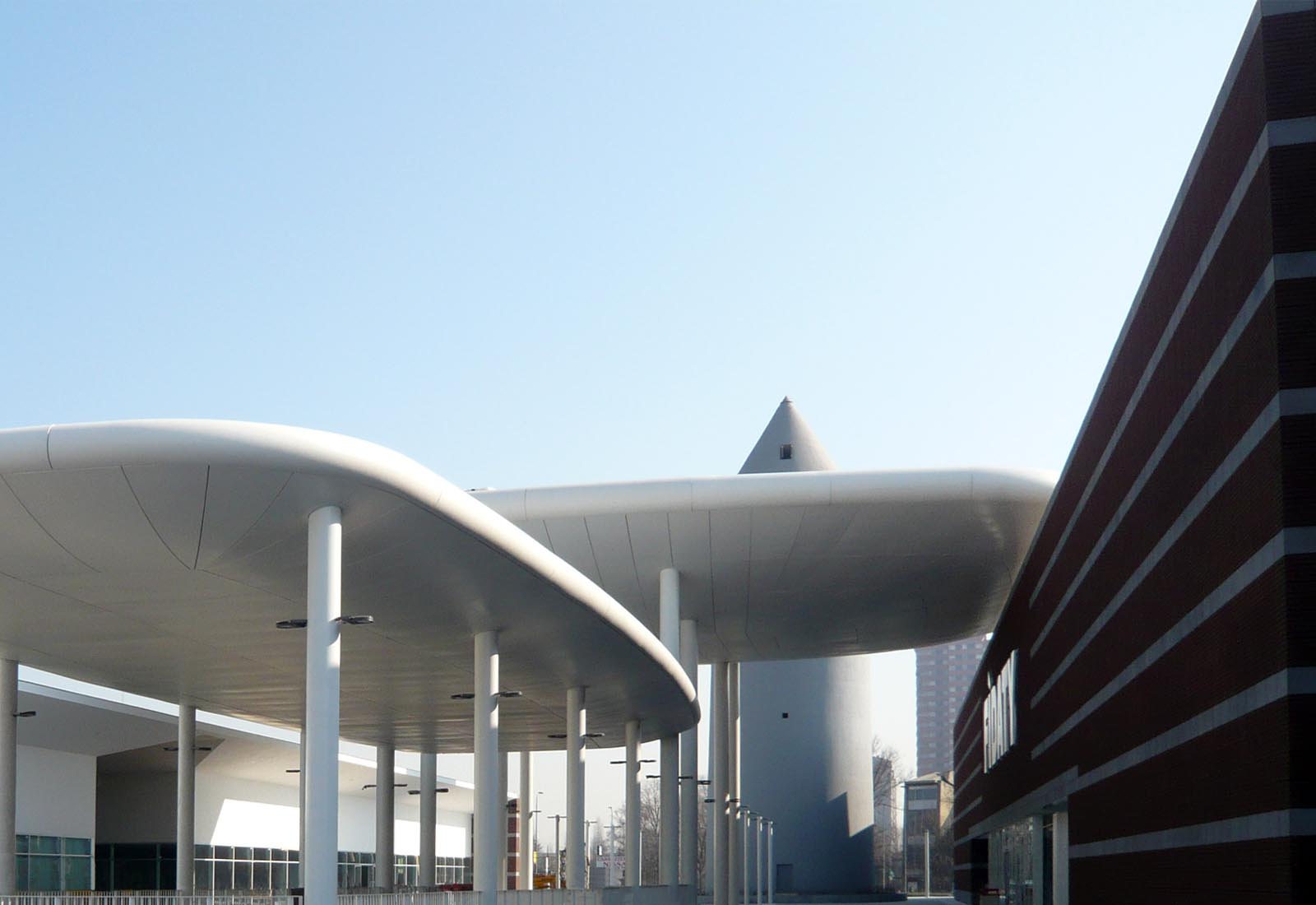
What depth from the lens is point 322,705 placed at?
15.5m

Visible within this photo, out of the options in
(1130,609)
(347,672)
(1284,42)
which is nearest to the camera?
(1284,42)

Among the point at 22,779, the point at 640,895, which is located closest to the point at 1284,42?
the point at 640,895

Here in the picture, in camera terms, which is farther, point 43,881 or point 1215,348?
point 43,881

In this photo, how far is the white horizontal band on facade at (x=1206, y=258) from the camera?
9570 millimetres

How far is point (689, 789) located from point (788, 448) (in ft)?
48.4

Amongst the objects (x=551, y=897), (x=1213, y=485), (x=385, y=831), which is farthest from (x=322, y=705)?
(x=385, y=831)

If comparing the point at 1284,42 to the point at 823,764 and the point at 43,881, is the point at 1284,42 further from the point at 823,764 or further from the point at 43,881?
the point at 823,764

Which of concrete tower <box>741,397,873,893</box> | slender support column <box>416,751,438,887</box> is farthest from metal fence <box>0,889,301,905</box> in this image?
concrete tower <box>741,397,873,893</box>

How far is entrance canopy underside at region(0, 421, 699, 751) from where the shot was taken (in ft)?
46.0

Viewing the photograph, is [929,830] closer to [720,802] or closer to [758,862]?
[758,862]

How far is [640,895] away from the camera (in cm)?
→ 3014

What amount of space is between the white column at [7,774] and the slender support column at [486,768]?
253 inches

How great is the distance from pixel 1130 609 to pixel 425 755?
29.0m

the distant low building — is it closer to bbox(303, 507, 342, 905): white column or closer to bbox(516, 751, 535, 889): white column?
bbox(516, 751, 535, 889): white column
